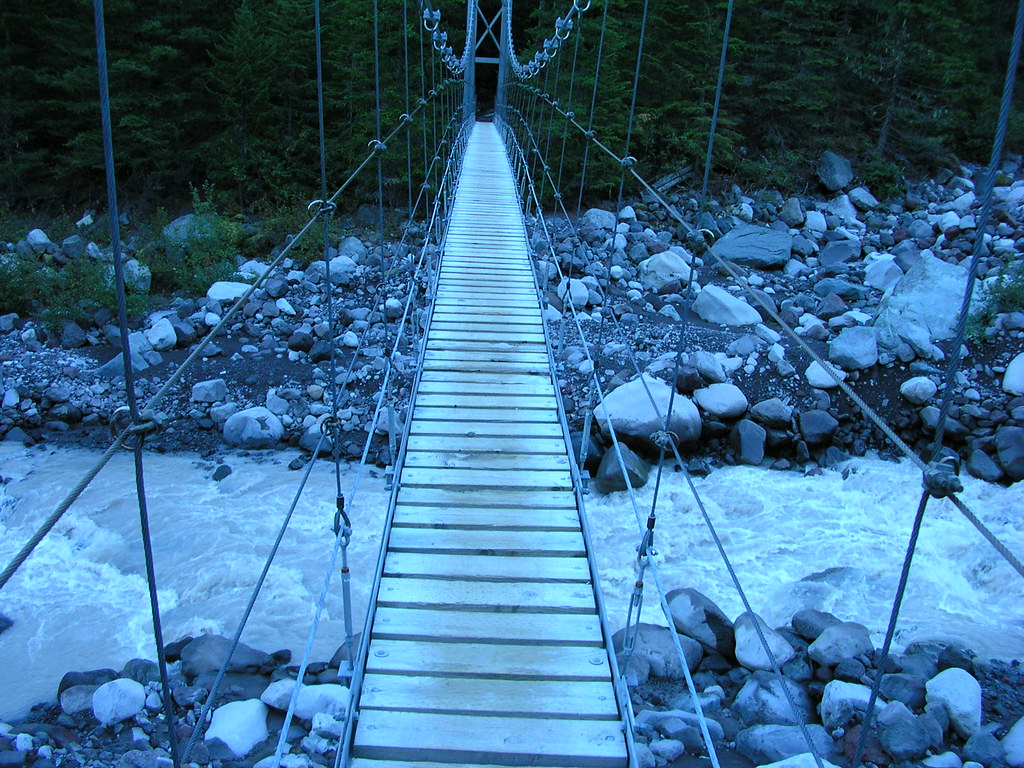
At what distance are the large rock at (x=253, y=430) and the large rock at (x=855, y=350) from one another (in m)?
4.21

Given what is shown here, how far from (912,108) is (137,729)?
11041 millimetres

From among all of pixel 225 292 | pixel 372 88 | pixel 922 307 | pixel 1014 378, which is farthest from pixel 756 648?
pixel 372 88

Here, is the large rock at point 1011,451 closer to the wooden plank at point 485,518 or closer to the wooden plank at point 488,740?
the wooden plank at point 485,518

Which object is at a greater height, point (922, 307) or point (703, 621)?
point (922, 307)

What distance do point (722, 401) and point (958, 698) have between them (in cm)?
247

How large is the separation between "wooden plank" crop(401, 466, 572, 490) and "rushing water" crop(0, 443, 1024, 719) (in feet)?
4.07

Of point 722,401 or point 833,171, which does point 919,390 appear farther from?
point 833,171

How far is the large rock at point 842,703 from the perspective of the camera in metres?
2.66

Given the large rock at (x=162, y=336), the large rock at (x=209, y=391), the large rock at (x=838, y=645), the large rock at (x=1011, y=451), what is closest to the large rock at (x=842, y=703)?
the large rock at (x=838, y=645)

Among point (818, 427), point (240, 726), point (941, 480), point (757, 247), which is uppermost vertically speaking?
point (941, 480)

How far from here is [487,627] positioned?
1981 millimetres

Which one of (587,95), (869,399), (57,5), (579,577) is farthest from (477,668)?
(57,5)

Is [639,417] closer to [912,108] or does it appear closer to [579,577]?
[579,577]

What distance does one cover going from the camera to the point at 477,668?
1.86 metres
